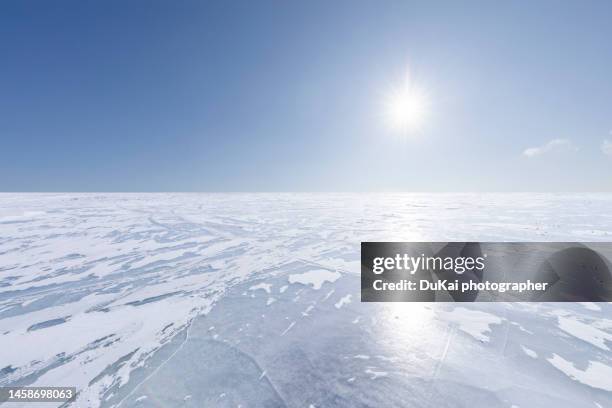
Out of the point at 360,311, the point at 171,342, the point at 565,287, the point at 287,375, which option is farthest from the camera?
the point at 565,287

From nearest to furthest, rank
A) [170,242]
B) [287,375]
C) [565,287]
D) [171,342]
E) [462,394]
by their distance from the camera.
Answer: [462,394], [287,375], [171,342], [565,287], [170,242]

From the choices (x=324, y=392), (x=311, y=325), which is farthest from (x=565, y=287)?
(x=324, y=392)

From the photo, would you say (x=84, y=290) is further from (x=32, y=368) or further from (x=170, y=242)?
(x=170, y=242)

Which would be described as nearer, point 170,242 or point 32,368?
point 32,368

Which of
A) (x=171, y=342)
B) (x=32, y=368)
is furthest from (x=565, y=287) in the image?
(x=32, y=368)

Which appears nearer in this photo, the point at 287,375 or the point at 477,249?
the point at 287,375

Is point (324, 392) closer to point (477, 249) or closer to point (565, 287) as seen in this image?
point (565, 287)

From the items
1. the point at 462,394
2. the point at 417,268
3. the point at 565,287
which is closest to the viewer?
the point at 462,394

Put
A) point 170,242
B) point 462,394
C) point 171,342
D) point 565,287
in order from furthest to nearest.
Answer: point 170,242
point 565,287
point 171,342
point 462,394
